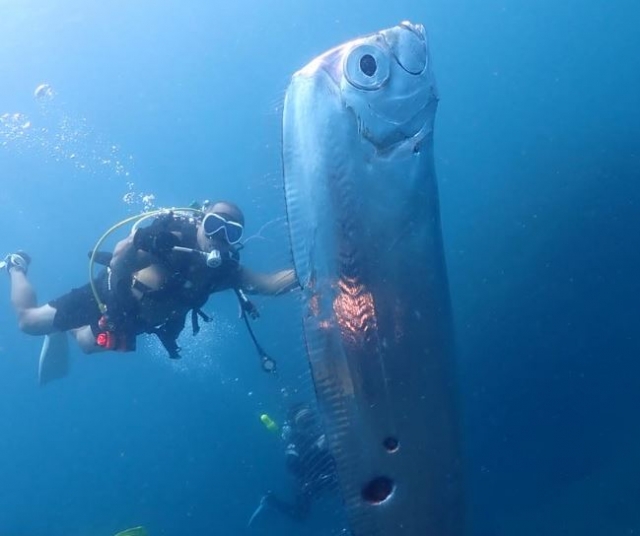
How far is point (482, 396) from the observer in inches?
506

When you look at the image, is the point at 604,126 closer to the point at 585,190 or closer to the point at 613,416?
the point at 585,190

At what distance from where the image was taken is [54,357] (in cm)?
975

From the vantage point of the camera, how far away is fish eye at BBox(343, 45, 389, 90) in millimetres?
1692

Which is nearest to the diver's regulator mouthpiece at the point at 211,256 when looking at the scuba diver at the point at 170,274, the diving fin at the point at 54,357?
the scuba diver at the point at 170,274

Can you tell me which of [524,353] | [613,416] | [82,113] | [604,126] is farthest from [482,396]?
[82,113]

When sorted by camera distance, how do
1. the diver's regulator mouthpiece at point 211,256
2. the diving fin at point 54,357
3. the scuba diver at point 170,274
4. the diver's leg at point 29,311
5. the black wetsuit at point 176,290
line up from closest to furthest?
the diver's regulator mouthpiece at point 211,256
the scuba diver at point 170,274
the black wetsuit at point 176,290
the diver's leg at point 29,311
the diving fin at point 54,357

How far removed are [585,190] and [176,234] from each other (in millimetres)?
12282

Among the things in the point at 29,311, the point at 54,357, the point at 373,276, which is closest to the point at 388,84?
the point at 373,276

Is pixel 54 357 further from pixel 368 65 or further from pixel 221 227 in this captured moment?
pixel 368 65

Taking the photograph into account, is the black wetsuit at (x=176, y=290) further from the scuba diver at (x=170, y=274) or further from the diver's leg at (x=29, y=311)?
the diver's leg at (x=29, y=311)

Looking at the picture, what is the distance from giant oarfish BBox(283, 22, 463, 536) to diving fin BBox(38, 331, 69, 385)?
880 cm

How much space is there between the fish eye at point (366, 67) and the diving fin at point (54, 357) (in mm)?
8948

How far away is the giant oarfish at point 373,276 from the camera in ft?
5.41

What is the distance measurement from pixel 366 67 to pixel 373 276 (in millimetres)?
625
